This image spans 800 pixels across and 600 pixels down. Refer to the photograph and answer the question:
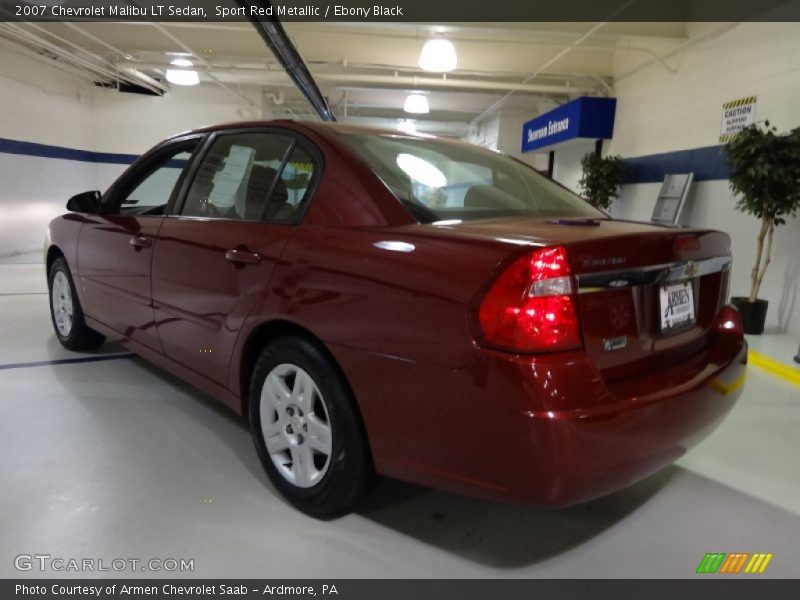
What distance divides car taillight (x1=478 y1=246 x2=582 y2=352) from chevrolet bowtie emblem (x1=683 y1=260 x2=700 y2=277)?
0.52m

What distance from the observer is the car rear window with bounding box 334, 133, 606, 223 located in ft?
5.48

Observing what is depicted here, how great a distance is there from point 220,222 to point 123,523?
108 cm

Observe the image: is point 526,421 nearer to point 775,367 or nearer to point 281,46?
point 775,367

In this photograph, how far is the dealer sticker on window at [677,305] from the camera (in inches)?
57.6

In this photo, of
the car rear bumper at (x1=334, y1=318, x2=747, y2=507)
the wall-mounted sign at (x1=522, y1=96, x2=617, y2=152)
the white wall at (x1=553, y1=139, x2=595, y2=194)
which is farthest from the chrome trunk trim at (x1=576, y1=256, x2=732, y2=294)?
the white wall at (x1=553, y1=139, x2=595, y2=194)

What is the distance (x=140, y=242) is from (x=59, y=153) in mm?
9995

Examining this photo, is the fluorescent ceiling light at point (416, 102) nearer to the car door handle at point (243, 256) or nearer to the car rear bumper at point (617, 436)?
the car door handle at point (243, 256)

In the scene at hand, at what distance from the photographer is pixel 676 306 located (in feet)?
4.98

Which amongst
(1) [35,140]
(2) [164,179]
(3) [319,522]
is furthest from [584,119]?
(1) [35,140]

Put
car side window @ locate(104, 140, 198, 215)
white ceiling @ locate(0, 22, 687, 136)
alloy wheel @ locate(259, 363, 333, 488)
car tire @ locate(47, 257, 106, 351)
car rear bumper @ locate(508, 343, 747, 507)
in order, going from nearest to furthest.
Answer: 1. car rear bumper @ locate(508, 343, 747, 507)
2. alloy wheel @ locate(259, 363, 333, 488)
3. car side window @ locate(104, 140, 198, 215)
4. car tire @ locate(47, 257, 106, 351)
5. white ceiling @ locate(0, 22, 687, 136)

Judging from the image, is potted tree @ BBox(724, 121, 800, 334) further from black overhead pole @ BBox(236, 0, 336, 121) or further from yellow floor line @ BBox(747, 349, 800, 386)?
black overhead pole @ BBox(236, 0, 336, 121)

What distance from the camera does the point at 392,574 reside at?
4.89 feet

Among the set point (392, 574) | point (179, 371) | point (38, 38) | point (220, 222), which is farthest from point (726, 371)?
point (38, 38)

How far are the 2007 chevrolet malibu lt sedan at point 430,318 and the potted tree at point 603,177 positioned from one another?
607 cm
